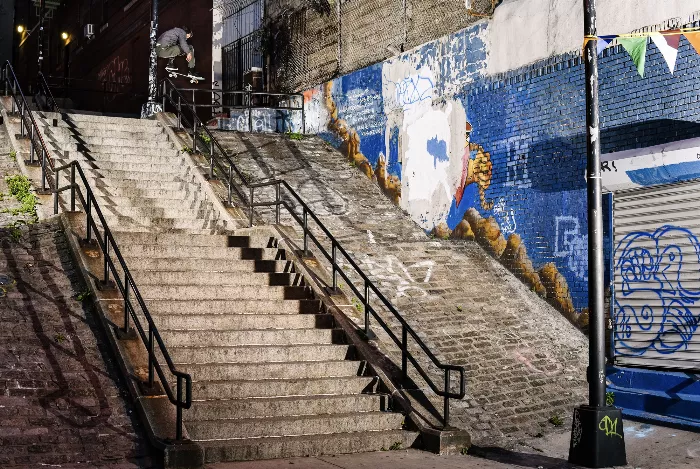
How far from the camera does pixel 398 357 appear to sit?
1131 centimetres

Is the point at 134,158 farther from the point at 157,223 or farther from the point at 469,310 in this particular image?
the point at 469,310

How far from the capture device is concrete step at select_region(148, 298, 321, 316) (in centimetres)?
1073

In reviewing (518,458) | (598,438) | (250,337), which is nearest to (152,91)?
(250,337)

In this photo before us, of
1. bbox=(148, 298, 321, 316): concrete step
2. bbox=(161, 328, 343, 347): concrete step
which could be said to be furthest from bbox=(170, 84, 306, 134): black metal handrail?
bbox=(161, 328, 343, 347): concrete step

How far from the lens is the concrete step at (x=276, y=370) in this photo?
9695 millimetres

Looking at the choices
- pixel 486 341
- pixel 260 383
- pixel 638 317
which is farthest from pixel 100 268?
pixel 638 317

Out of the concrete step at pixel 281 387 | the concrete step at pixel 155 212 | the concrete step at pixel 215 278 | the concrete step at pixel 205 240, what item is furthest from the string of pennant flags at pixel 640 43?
the concrete step at pixel 155 212

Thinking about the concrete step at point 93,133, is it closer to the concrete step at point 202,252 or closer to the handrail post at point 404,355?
the concrete step at point 202,252

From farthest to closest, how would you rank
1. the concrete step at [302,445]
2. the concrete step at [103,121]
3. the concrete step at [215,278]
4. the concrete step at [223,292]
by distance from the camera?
A: the concrete step at [103,121], the concrete step at [215,278], the concrete step at [223,292], the concrete step at [302,445]

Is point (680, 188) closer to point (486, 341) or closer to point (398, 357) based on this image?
point (486, 341)

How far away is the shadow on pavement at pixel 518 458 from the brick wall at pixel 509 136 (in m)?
4.08

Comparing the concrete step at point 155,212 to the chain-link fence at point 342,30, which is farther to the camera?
the chain-link fence at point 342,30

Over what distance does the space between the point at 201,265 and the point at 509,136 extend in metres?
6.22

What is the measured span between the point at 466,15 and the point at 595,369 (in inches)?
371
